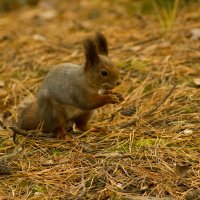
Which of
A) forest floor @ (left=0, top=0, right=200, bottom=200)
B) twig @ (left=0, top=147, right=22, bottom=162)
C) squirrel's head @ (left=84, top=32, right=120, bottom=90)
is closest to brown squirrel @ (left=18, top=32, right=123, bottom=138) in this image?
squirrel's head @ (left=84, top=32, right=120, bottom=90)

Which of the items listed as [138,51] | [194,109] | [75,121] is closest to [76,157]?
[75,121]

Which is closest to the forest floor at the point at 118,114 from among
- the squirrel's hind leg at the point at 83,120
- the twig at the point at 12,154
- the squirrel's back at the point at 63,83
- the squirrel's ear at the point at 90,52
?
the twig at the point at 12,154

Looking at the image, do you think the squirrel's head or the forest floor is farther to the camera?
the squirrel's head

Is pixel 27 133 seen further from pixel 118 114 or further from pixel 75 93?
pixel 118 114

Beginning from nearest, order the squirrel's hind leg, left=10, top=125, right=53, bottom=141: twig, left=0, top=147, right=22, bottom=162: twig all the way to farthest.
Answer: left=0, top=147, right=22, bottom=162: twig
left=10, top=125, right=53, bottom=141: twig
the squirrel's hind leg

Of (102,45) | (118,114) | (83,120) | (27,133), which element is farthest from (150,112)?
(27,133)

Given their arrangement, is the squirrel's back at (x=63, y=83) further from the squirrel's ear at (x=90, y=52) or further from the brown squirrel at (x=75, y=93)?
the squirrel's ear at (x=90, y=52)

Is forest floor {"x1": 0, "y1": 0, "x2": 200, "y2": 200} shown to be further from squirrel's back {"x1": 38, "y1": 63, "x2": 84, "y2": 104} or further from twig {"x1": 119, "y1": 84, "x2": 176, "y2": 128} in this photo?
squirrel's back {"x1": 38, "y1": 63, "x2": 84, "y2": 104}
